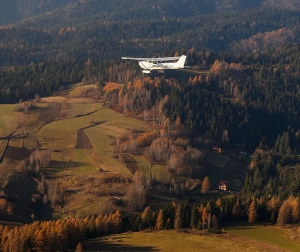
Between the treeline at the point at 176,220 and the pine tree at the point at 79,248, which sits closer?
the pine tree at the point at 79,248

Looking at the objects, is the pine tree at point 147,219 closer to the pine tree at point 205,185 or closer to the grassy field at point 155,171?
the grassy field at point 155,171

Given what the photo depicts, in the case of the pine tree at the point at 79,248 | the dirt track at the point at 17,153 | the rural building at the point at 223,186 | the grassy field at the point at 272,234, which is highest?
the dirt track at the point at 17,153

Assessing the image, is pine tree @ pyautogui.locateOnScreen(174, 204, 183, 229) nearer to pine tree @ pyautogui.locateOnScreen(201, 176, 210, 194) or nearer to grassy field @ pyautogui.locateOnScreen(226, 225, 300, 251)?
grassy field @ pyautogui.locateOnScreen(226, 225, 300, 251)

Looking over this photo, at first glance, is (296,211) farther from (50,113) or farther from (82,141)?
(50,113)

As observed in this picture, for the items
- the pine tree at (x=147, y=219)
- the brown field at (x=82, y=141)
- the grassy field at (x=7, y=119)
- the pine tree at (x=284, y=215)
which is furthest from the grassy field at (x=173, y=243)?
the grassy field at (x=7, y=119)

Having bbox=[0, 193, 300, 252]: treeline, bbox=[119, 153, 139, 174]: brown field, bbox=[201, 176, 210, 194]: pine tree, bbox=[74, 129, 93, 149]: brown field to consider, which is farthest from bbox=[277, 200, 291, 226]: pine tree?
bbox=[74, 129, 93, 149]: brown field

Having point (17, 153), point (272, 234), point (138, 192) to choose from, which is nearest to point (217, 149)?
point (138, 192)

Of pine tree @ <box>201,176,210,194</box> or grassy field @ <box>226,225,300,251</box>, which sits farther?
pine tree @ <box>201,176,210,194</box>
